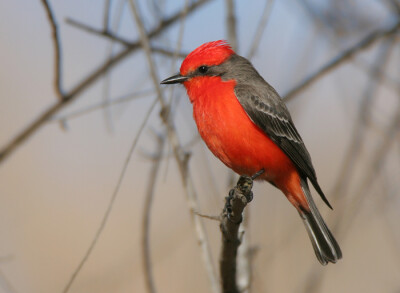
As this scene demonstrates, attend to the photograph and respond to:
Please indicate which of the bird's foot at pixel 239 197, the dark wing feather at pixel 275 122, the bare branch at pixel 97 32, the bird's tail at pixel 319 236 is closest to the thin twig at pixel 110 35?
the bare branch at pixel 97 32

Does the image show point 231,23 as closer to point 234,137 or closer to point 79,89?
Answer: point 234,137

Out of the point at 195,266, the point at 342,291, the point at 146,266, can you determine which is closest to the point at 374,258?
the point at 342,291

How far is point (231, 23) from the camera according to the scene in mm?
4469

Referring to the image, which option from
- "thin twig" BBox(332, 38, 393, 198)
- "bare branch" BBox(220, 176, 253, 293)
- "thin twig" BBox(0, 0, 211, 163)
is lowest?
"bare branch" BBox(220, 176, 253, 293)

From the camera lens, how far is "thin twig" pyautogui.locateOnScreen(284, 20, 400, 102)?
13.9 feet

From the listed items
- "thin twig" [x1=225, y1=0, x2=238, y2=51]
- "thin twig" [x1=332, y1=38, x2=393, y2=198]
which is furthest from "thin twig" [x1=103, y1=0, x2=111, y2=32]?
"thin twig" [x1=332, y1=38, x2=393, y2=198]

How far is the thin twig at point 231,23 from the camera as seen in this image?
174 inches

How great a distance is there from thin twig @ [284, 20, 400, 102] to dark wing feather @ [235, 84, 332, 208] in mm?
140

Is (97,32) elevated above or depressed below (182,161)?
above

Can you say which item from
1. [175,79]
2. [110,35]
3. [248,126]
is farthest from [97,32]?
[248,126]

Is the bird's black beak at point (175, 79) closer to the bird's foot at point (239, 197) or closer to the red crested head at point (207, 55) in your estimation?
the red crested head at point (207, 55)

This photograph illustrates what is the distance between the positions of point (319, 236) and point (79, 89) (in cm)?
190

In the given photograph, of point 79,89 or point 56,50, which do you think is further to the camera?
point 79,89

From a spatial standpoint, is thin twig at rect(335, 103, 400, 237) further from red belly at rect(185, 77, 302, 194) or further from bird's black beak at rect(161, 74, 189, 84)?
bird's black beak at rect(161, 74, 189, 84)
